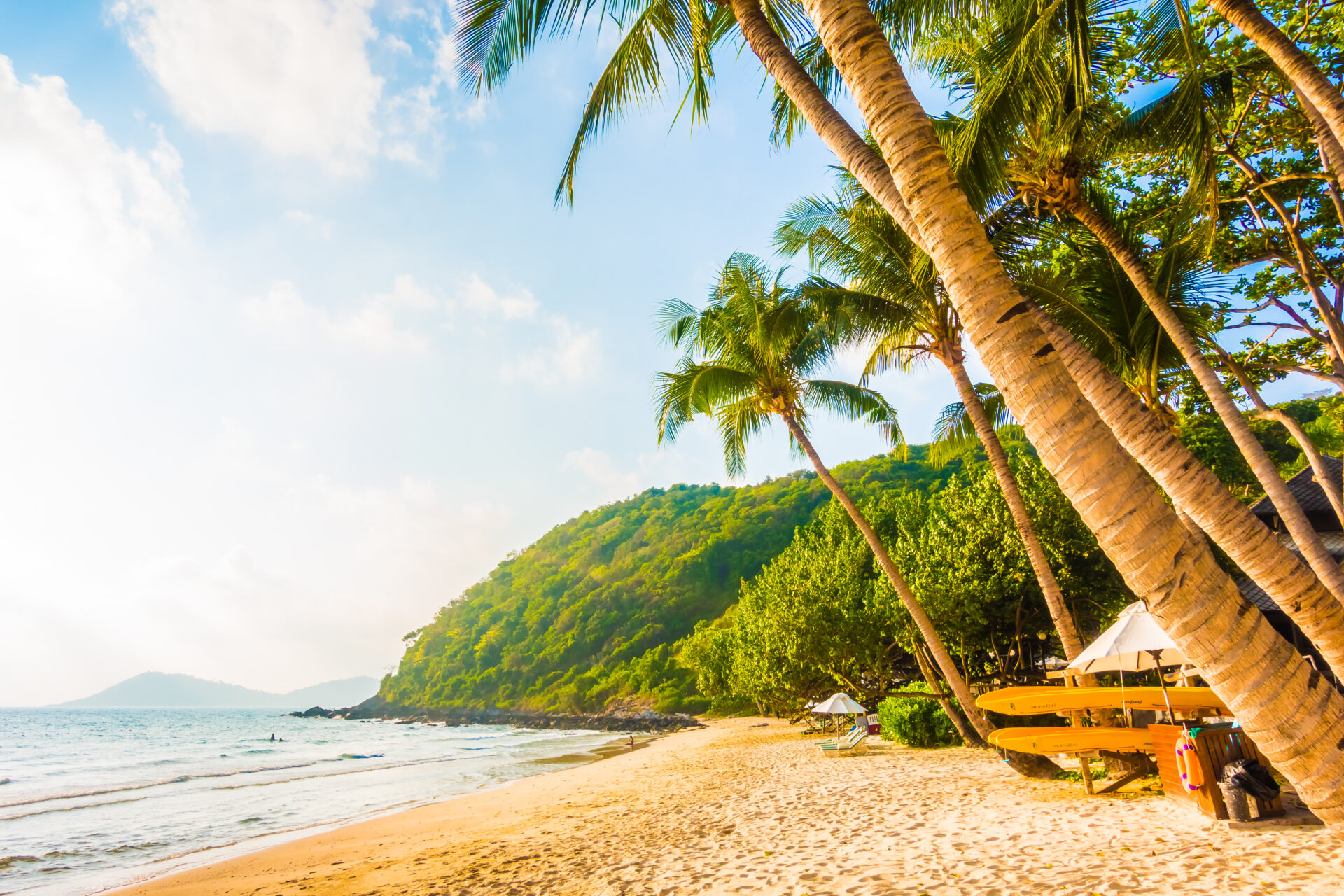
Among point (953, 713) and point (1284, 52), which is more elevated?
point (1284, 52)

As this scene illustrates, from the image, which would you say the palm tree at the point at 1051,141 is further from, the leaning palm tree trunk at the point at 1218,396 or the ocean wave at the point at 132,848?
the ocean wave at the point at 132,848

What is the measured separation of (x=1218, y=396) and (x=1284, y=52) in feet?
11.8

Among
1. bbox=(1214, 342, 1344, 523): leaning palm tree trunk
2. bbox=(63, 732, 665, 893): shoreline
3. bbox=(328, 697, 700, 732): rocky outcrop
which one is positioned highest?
bbox=(1214, 342, 1344, 523): leaning palm tree trunk

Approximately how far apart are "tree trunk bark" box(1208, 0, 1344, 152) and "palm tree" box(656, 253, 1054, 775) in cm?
587

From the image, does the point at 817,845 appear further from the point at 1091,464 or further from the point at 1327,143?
the point at 1327,143

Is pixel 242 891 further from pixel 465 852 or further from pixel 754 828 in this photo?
pixel 754 828

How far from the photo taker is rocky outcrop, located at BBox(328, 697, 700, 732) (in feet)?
161

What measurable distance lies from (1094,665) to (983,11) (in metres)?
6.72

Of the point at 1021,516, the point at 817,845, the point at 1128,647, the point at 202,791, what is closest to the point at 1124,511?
the point at 817,845

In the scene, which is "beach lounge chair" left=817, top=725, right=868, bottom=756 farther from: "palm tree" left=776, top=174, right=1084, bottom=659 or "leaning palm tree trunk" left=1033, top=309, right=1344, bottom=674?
"leaning palm tree trunk" left=1033, top=309, right=1344, bottom=674

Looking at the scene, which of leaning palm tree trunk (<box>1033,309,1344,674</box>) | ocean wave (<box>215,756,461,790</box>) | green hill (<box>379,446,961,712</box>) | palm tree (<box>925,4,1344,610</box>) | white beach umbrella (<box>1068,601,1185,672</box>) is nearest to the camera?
leaning palm tree trunk (<box>1033,309,1344,674</box>)

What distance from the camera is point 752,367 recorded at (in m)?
12.8

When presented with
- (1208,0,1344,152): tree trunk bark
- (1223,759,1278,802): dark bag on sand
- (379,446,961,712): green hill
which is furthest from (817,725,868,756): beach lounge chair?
(379,446,961,712): green hill

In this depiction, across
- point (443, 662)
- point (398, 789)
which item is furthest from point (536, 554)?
point (398, 789)
